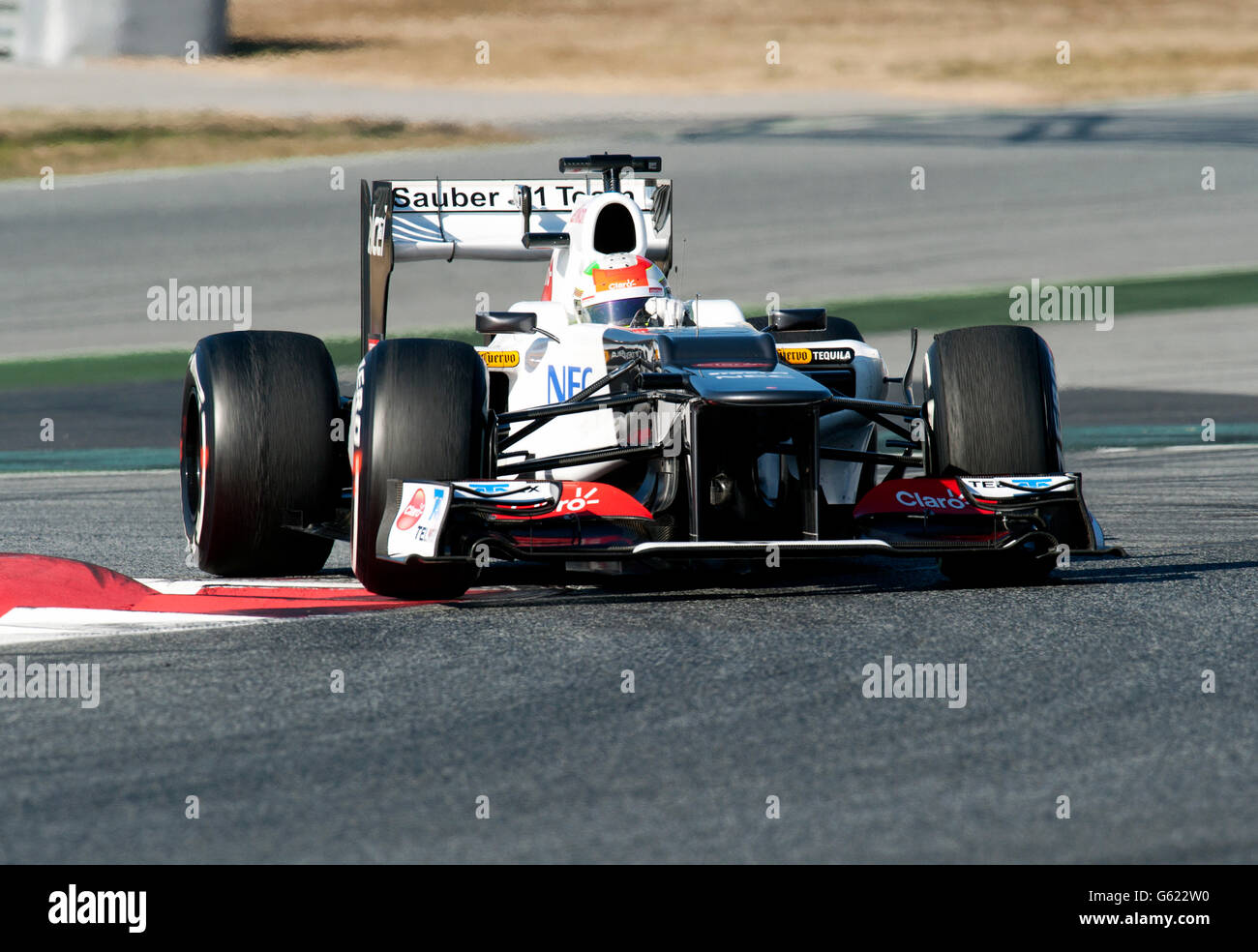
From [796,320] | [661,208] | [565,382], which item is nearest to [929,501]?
[796,320]

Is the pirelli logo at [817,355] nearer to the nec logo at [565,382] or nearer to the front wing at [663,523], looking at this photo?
the nec logo at [565,382]

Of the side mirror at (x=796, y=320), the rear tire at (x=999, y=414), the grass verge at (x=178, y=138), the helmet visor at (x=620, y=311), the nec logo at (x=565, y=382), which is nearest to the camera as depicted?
the rear tire at (x=999, y=414)

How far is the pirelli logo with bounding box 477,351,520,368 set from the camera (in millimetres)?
8586

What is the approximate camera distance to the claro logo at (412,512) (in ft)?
21.9

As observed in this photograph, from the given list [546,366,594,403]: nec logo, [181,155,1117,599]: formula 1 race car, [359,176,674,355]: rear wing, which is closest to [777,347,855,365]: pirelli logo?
[181,155,1117,599]: formula 1 race car

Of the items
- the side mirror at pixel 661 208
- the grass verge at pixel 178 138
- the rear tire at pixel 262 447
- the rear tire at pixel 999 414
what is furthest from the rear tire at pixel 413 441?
the grass verge at pixel 178 138

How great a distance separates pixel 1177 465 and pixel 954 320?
24.9ft

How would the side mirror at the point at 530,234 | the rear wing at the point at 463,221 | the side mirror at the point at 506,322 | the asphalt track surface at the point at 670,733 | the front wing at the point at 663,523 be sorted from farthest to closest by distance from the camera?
the side mirror at the point at 530,234 → the rear wing at the point at 463,221 → the side mirror at the point at 506,322 → the front wing at the point at 663,523 → the asphalt track surface at the point at 670,733

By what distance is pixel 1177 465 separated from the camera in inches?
479

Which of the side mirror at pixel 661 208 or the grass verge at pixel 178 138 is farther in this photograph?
the grass verge at pixel 178 138

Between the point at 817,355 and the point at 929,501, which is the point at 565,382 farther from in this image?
the point at 929,501

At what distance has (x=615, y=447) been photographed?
7270 millimetres

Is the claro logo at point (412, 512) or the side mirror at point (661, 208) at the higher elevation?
the side mirror at point (661, 208)
